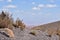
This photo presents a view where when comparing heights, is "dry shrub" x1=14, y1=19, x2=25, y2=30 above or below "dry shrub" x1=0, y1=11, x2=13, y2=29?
below

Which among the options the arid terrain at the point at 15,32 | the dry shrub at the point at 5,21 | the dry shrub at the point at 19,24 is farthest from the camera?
the dry shrub at the point at 19,24

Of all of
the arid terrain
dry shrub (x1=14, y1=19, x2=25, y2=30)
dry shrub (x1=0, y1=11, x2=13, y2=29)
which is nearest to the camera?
the arid terrain

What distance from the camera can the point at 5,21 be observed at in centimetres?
2269

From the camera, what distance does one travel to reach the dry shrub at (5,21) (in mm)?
21987

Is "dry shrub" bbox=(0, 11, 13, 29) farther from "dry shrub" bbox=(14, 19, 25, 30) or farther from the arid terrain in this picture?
"dry shrub" bbox=(14, 19, 25, 30)

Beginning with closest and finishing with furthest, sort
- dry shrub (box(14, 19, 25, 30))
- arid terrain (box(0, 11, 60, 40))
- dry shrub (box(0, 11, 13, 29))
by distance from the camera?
1. arid terrain (box(0, 11, 60, 40))
2. dry shrub (box(0, 11, 13, 29))
3. dry shrub (box(14, 19, 25, 30))

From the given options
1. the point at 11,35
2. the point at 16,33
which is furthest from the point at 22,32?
the point at 11,35

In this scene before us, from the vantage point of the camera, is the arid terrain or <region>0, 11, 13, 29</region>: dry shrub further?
<region>0, 11, 13, 29</region>: dry shrub

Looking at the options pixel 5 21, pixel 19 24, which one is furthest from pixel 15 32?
pixel 19 24

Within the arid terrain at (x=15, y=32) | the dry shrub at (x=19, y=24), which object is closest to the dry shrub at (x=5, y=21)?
the arid terrain at (x=15, y=32)

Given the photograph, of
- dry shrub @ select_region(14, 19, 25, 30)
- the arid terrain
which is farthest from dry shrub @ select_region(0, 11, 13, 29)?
dry shrub @ select_region(14, 19, 25, 30)

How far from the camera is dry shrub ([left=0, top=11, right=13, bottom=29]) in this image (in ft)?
72.1

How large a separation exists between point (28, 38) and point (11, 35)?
154 cm

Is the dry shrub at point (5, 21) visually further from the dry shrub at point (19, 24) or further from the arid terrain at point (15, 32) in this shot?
the dry shrub at point (19, 24)
